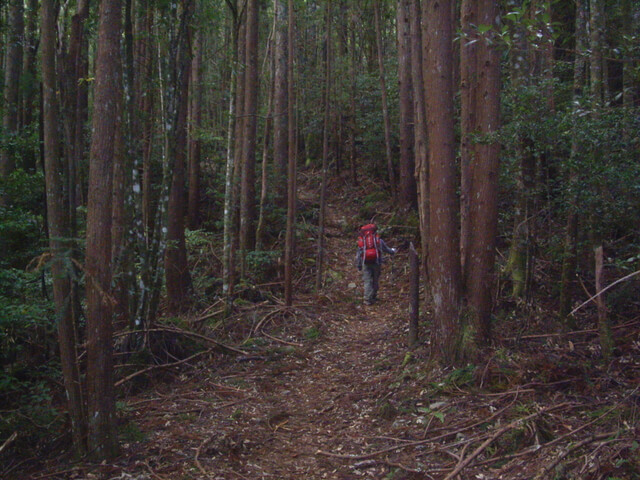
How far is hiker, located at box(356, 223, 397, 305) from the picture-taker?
12.2 metres

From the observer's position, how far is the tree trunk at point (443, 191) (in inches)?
281

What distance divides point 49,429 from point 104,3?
4342mm

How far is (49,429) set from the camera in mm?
5508

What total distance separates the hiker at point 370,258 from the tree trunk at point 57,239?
26.0 feet

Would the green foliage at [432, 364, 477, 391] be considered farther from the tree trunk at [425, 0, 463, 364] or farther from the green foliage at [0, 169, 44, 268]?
the green foliage at [0, 169, 44, 268]

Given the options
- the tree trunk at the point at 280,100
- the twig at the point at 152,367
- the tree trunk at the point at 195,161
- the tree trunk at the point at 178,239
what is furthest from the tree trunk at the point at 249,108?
the tree trunk at the point at 195,161

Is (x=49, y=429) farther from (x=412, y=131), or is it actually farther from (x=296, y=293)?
(x=412, y=131)

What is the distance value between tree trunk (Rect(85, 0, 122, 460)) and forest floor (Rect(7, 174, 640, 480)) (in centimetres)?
108

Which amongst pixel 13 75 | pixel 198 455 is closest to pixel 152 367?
pixel 198 455

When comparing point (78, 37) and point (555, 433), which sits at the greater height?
point (78, 37)

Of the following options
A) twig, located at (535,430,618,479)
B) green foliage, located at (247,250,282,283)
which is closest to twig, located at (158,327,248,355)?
green foliage, located at (247,250,282,283)

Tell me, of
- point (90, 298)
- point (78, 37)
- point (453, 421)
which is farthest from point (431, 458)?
point (78, 37)

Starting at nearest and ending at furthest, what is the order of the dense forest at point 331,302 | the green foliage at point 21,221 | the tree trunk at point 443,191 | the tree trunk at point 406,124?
the dense forest at point 331,302 < the green foliage at point 21,221 < the tree trunk at point 443,191 < the tree trunk at point 406,124

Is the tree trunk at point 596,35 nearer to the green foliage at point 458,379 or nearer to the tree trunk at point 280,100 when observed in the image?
the green foliage at point 458,379
